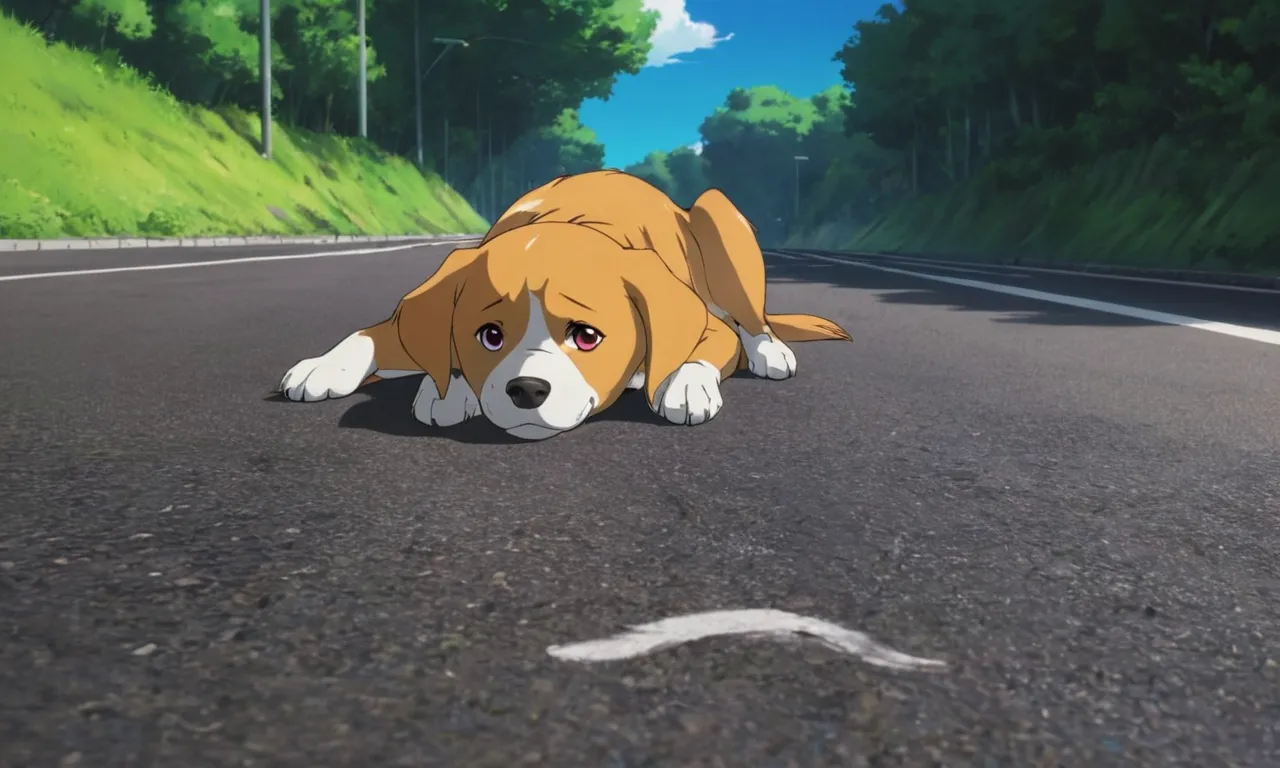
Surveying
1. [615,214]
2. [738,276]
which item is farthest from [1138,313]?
[615,214]

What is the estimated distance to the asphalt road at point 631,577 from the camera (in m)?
1.54

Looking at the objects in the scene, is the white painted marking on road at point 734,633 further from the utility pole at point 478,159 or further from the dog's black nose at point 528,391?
the utility pole at point 478,159

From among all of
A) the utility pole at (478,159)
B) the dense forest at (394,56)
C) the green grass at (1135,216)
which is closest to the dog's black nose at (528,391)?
the green grass at (1135,216)

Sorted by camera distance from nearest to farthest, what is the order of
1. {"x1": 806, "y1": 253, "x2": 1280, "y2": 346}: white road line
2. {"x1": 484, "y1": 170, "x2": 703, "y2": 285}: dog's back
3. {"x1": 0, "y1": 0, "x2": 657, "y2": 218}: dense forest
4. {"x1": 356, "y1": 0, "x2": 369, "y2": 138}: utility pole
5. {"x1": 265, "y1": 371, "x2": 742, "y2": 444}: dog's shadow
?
{"x1": 265, "y1": 371, "x2": 742, "y2": 444}: dog's shadow, {"x1": 484, "y1": 170, "x2": 703, "y2": 285}: dog's back, {"x1": 806, "y1": 253, "x2": 1280, "y2": 346}: white road line, {"x1": 0, "y1": 0, "x2": 657, "y2": 218}: dense forest, {"x1": 356, "y1": 0, "x2": 369, "y2": 138}: utility pole

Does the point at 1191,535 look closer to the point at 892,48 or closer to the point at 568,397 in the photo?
the point at 568,397

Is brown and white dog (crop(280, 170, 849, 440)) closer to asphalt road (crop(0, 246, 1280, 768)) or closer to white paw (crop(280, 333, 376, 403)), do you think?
white paw (crop(280, 333, 376, 403))

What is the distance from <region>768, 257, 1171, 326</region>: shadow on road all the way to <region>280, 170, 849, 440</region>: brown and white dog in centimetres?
510

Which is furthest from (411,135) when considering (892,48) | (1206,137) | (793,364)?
(793,364)

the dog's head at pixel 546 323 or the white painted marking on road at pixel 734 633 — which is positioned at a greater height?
the dog's head at pixel 546 323

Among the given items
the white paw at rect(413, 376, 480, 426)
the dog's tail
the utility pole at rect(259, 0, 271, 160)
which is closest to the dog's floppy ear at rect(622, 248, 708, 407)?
the white paw at rect(413, 376, 480, 426)

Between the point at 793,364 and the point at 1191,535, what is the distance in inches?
107

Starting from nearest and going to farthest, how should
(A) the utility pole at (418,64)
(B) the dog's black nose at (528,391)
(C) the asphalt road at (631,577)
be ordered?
(C) the asphalt road at (631,577), (B) the dog's black nose at (528,391), (A) the utility pole at (418,64)

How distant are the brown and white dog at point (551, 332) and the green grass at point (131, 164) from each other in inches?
744

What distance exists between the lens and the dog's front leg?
3898mm
